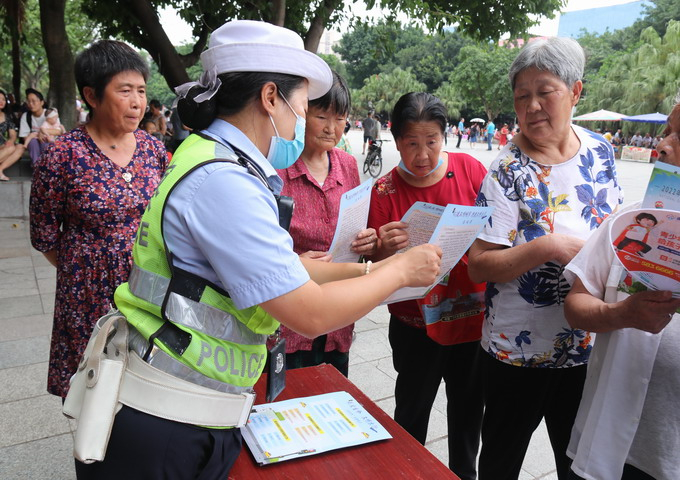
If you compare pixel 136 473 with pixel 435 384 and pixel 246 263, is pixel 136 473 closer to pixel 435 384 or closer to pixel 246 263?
pixel 246 263

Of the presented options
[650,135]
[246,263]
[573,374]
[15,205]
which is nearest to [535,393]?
[573,374]

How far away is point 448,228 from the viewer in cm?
142

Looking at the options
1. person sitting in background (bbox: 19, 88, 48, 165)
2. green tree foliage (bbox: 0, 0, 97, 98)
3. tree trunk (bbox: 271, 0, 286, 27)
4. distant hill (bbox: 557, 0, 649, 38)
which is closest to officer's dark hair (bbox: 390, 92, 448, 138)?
tree trunk (bbox: 271, 0, 286, 27)

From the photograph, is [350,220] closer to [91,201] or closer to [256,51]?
[256,51]

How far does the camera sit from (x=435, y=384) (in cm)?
210

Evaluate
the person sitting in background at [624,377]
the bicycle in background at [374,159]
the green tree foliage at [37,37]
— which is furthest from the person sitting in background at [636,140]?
the person sitting in background at [624,377]

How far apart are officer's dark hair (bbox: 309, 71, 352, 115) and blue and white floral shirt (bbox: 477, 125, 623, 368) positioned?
700mm

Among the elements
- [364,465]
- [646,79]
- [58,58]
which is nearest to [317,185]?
[364,465]

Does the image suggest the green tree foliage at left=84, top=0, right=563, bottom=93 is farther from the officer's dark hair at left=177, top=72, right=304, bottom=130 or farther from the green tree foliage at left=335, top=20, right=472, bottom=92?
the green tree foliage at left=335, top=20, right=472, bottom=92

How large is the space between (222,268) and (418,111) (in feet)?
4.35

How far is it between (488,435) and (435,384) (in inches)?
13.8

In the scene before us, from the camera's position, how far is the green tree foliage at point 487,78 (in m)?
39.8

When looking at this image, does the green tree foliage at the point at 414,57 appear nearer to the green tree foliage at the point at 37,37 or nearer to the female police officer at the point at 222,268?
the green tree foliage at the point at 37,37

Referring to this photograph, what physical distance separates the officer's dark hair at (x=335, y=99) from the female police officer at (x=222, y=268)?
89cm
